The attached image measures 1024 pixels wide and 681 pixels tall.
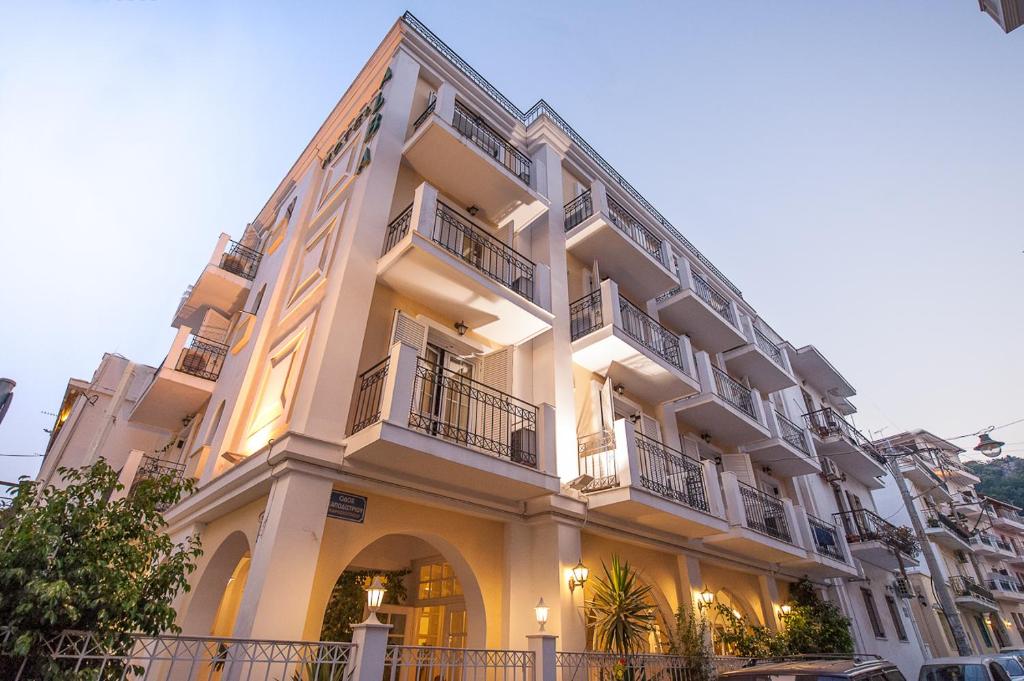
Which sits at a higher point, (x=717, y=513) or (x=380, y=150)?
(x=380, y=150)

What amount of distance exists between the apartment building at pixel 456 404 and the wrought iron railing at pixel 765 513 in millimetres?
69

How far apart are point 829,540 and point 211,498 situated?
16565 mm

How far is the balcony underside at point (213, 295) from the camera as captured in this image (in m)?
14.3

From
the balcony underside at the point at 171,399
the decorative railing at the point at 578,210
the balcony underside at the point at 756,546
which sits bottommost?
the balcony underside at the point at 756,546

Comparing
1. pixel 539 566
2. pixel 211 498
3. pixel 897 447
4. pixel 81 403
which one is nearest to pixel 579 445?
pixel 539 566

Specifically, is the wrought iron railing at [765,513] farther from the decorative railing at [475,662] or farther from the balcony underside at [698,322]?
the decorative railing at [475,662]

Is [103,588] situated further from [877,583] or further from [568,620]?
[877,583]

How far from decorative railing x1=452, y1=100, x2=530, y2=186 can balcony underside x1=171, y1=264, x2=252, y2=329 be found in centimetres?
795

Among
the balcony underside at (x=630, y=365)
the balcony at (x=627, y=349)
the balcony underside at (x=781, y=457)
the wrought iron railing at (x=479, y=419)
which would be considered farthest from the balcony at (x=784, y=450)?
the wrought iron railing at (x=479, y=419)

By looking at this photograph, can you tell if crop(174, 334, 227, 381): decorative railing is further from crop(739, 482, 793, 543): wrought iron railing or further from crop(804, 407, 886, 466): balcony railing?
crop(804, 407, 886, 466): balcony railing

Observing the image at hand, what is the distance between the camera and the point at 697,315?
15.2 m

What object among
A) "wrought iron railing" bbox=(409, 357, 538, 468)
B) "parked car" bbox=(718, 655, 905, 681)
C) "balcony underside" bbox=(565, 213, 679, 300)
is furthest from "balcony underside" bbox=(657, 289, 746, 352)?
"parked car" bbox=(718, 655, 905, 681)

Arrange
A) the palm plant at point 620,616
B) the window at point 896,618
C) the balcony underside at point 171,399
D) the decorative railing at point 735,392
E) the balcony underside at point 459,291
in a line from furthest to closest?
1. the window at point 896,618
2. the decorative railing at point 735,392
3. the balcony underside at point 171,399
4. the balcony underside at point 459,291
5. the palm plant at point 620,616

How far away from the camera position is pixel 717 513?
10.5m
